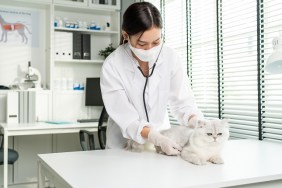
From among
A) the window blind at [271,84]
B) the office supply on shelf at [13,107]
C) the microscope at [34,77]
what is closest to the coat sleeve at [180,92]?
the window blind at [271,84]

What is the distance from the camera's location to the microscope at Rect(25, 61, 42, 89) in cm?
352

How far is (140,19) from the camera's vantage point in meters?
1.45

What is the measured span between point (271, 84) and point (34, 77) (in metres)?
2.57

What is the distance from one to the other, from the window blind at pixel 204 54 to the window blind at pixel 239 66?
0.38 ft

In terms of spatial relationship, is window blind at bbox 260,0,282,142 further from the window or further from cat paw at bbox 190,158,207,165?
cat paw at bbox 190,158,207,165

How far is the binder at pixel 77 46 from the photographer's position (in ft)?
12.5

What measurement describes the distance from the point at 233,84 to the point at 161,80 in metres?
0.98

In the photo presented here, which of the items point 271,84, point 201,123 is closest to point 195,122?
point 201,123

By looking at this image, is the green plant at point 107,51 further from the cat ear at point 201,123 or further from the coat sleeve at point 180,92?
the cat ear at point 201,123

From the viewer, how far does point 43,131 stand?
3.04m

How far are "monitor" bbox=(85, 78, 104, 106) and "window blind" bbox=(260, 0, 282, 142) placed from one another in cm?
213

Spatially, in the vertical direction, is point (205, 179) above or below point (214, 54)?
below

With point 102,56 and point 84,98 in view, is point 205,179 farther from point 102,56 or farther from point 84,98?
point 102,56

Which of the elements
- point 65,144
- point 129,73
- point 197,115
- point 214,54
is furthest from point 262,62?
point 65,144
